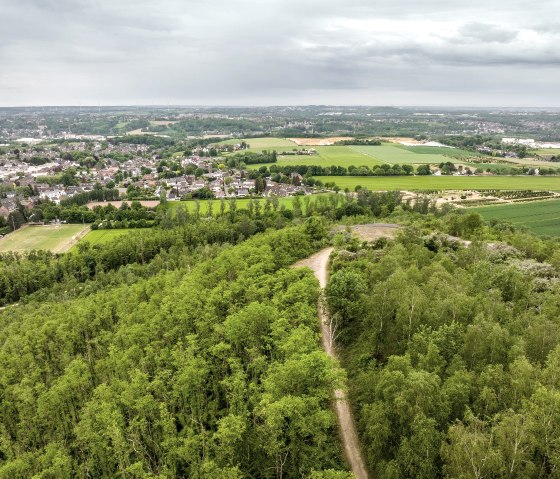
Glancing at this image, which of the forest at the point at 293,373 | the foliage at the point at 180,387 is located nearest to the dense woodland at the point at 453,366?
the forest at the point at 293,373

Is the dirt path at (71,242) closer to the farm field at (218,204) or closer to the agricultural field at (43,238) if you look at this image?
the agricultural field at (43,238)

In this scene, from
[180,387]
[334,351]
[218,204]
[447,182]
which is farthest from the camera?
[447,182]

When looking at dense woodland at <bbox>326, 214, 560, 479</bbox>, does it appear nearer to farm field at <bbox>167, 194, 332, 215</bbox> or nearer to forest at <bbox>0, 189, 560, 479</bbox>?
forest at <bbox>0, 189, 560, 479</bbox>

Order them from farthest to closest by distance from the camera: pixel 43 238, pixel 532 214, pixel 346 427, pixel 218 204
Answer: pixel 218 204, pixel 43 238, pixel 532 214, pixel 346 427

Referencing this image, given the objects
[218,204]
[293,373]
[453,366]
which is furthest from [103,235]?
[453,366]

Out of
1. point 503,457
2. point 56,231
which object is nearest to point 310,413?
point 503,457

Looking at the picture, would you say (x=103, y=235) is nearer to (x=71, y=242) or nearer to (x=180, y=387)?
(x=71, y=242)

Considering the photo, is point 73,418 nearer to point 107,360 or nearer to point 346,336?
point 107,360
